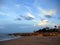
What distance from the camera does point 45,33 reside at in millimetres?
19188

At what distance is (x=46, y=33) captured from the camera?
18609 millimetres

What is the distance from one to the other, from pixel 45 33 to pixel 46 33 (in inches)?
23.0
